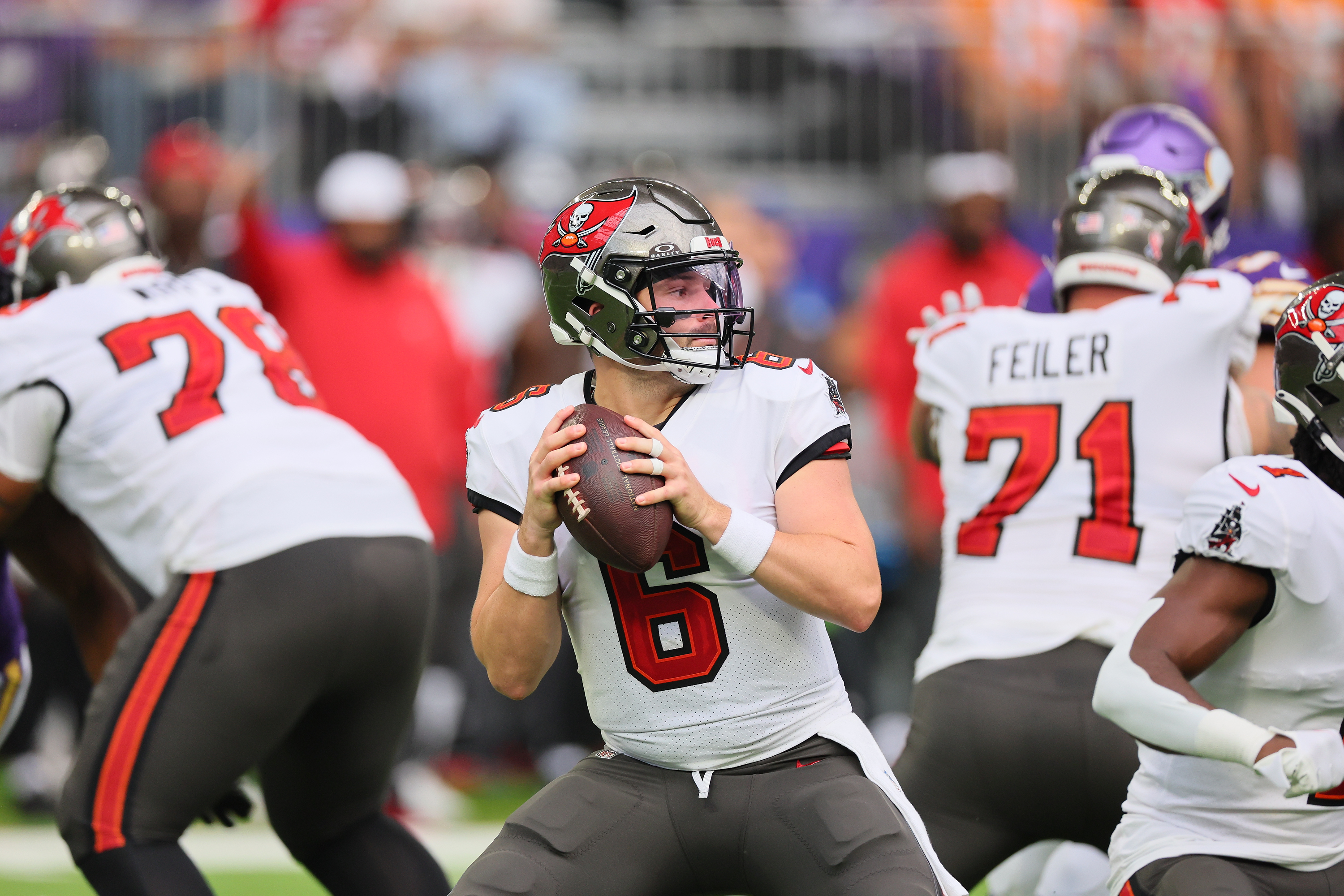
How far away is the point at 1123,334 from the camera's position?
12.1ft

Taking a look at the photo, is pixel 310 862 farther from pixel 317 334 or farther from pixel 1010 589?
pixel 317 334

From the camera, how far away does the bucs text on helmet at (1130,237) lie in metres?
3.90

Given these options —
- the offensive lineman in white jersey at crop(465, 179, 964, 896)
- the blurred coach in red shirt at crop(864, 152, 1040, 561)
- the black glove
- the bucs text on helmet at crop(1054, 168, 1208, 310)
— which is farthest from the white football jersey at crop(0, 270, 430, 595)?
the blurred coach in red shirt at crop(864, 152, 1040, 561)

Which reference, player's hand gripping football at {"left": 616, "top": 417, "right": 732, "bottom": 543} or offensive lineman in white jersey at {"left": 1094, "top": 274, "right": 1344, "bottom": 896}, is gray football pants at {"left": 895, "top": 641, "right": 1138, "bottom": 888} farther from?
player's hand gripping football at {"left": 616, "top": 417, "right": 732, "bottom": 543}

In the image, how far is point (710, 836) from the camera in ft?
9.47

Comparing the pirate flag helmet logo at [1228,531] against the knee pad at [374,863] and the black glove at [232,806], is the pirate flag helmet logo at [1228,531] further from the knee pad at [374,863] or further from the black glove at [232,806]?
the black glove at [232,806]

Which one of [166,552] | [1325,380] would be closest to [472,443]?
[166,552]

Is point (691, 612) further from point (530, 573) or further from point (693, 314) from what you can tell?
point (693, 314)

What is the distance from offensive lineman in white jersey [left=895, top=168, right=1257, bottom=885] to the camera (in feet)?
11.4

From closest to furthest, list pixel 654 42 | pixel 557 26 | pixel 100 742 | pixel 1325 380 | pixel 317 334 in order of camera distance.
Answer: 1. pixel 1325 380
2. pixel 100 742
3. pixel 317 334
4. pixel 654 42
5. pixel 557 26

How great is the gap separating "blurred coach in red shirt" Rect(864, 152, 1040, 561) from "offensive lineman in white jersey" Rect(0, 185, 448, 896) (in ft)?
12.8

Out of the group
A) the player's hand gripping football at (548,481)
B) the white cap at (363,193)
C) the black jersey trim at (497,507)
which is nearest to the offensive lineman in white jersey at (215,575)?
the black jersey trim at (497,507)

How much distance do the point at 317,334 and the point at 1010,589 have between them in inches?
173

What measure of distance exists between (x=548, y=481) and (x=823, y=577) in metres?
0.52
